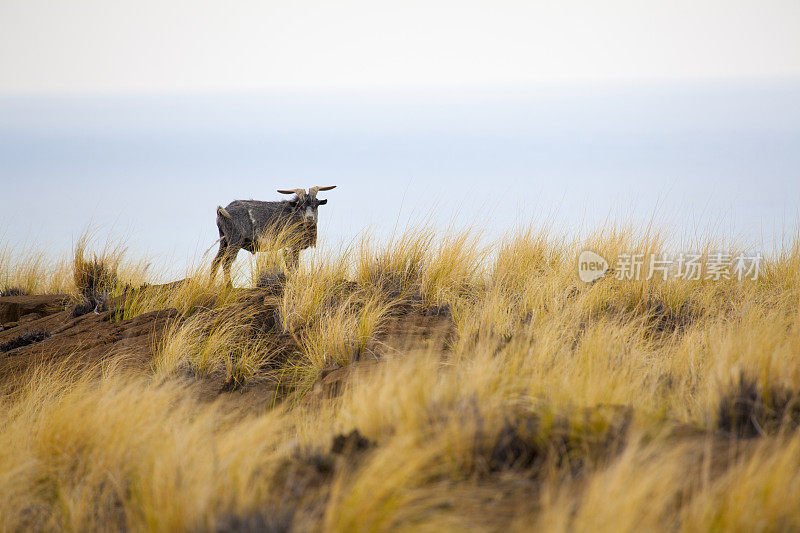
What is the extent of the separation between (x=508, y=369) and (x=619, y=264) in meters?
4.09

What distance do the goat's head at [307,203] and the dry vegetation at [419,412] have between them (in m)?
0.77

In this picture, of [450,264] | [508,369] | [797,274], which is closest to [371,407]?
[508,369]

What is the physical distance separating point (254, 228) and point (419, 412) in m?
5.04

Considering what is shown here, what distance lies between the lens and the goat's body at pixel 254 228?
7637 millimetres

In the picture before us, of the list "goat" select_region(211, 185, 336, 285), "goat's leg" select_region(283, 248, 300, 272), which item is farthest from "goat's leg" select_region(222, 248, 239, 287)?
"goat's leg" select_region(283, 248, 300, 272)

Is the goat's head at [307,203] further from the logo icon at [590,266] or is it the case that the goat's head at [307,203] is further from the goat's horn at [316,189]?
the logo icon at [590,266]

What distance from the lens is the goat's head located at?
25.1ft

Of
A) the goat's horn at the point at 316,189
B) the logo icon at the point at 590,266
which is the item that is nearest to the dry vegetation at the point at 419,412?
the logo icon at the point at 590,266

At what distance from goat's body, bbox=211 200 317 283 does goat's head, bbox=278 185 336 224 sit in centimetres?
6

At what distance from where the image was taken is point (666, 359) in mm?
5078

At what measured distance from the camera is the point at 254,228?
769 cm

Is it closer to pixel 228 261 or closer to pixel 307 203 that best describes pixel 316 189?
pixel 307 203
